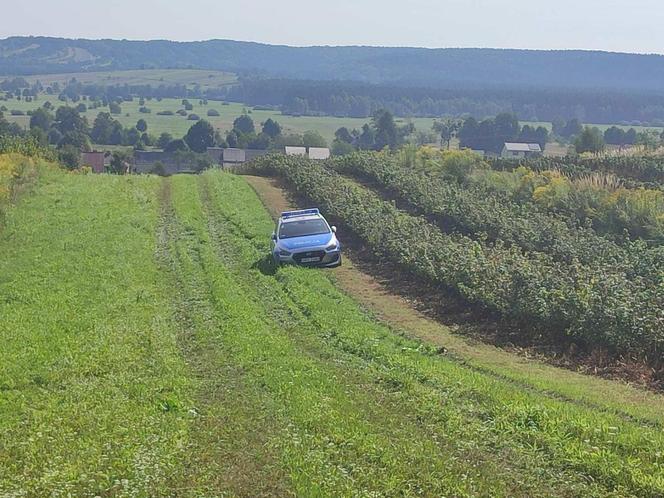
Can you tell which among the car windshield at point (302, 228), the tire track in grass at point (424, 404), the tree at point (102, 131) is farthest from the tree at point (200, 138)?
the tire track in grass at point (424, 404)

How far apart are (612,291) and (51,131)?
95.2 meters

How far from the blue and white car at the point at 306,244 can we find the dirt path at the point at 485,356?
51cm

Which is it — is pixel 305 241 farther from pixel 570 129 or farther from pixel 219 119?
pixel 219 119

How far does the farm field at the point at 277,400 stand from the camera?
780 cm

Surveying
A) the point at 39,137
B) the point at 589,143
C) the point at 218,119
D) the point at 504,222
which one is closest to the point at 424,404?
the point at 504,222

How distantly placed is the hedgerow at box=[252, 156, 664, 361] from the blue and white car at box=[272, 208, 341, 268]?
154cm

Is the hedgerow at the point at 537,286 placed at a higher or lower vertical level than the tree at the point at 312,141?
higher

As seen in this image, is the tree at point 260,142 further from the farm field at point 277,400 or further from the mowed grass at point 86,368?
the farm field at point 277,400

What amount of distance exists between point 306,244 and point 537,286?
751cm

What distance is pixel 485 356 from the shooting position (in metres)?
13.3

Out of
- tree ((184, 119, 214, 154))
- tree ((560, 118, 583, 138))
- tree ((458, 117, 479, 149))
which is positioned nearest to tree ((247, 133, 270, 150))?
tree ((184, 119, 214, 154))

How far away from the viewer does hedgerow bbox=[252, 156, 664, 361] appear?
500 inches

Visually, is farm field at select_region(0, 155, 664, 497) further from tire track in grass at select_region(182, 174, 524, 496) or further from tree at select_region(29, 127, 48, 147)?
tree at select_region(29, 127, 48, 147)

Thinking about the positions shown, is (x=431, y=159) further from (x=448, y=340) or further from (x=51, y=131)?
(x=51, y=131)
